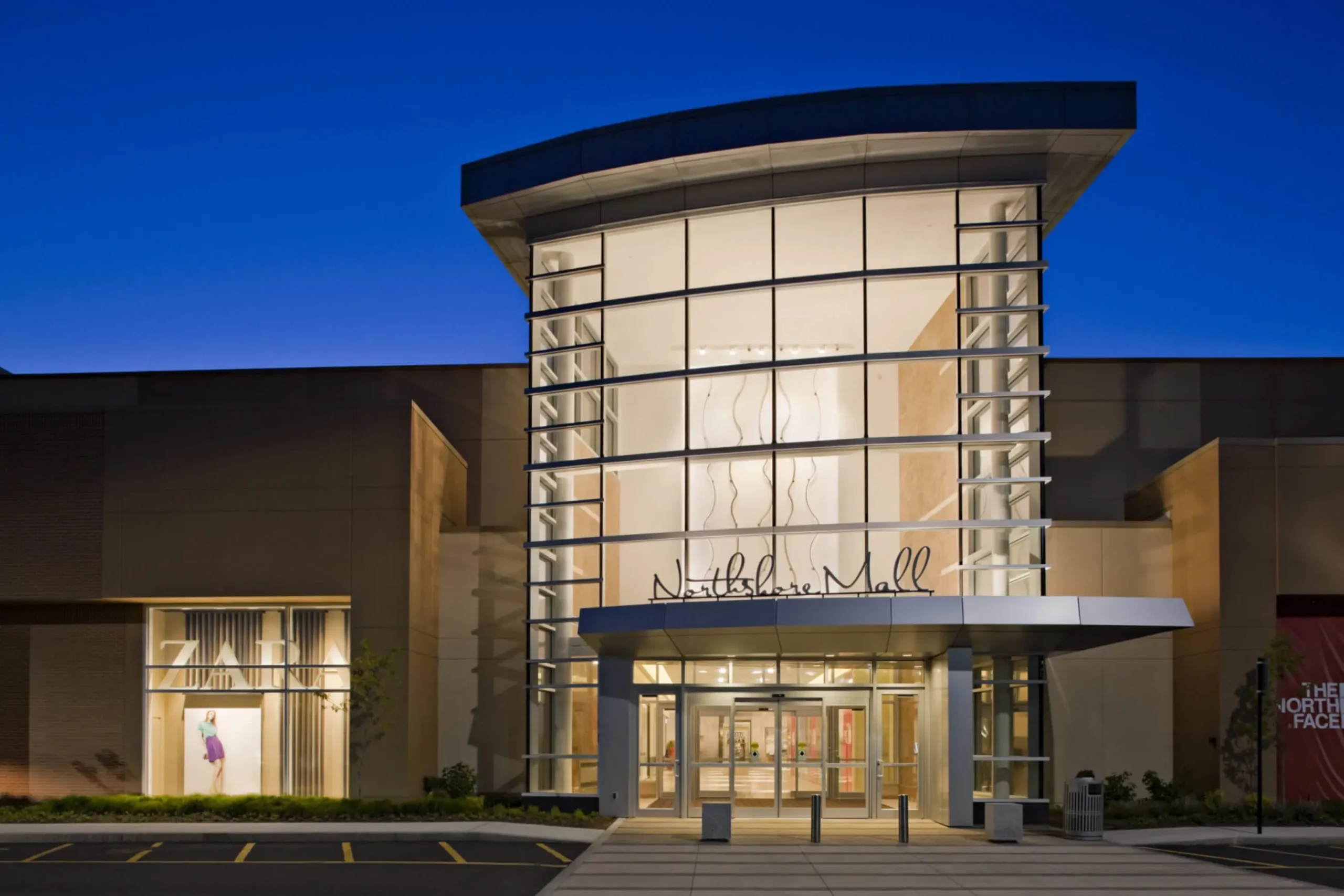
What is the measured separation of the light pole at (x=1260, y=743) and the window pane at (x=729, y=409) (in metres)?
12.6

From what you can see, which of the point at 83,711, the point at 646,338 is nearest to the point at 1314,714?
the point at 646,338

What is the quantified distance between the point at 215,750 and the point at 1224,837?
22.3 m

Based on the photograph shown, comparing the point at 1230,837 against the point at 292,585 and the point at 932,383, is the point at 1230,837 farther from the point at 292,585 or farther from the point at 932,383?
the point at 292,585

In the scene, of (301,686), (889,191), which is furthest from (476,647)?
(889,191)

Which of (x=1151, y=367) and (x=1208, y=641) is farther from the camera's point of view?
(x=1151, y=367)

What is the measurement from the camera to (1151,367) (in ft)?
134

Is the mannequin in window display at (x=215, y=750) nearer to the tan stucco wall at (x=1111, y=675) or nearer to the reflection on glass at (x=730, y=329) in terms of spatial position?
the reflection on glass at (x=730, y=329)

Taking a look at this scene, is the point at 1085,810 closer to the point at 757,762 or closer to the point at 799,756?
the point at 799,756

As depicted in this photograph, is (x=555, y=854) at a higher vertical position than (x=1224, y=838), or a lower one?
higher

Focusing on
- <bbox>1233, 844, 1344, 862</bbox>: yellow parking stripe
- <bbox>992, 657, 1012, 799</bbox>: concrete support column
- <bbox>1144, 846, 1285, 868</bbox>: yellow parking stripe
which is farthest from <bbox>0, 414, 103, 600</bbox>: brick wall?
<bbox>1233, 844, 1344, 862</bbox>: yellow parking stripe

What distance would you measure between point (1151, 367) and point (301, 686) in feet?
83.5

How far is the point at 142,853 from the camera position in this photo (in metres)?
23.3

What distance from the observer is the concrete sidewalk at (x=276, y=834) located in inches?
992

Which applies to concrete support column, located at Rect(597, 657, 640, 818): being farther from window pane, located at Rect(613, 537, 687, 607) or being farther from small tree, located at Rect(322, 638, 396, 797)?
small tree, located at Rect(322, 638, 396, 797)
